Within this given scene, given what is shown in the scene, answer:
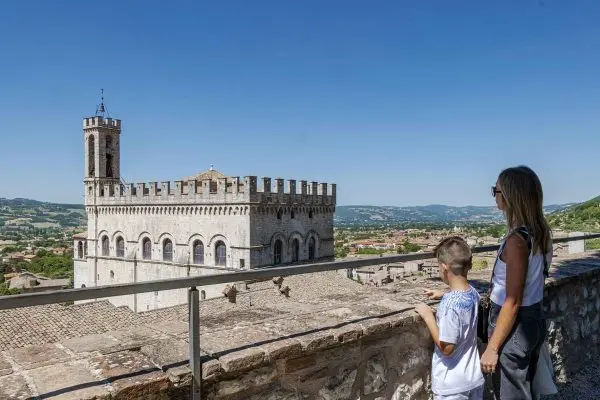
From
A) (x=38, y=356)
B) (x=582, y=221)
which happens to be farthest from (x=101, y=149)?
(x=38, y=356)

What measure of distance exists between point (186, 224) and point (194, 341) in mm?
27107

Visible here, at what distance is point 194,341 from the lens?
2.21 m

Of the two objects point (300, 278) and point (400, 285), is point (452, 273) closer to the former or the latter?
point (400, 285)

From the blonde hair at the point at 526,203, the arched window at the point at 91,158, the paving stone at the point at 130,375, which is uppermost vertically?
the arched window at the point at 91,158

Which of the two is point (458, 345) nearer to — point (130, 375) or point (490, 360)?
point (490, 360)

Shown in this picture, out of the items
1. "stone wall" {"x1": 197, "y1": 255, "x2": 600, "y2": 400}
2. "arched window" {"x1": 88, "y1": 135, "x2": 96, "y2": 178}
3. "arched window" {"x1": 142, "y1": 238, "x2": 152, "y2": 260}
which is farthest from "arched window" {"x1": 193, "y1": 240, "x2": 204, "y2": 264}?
"stone wall" {"x1": 197, "y1": 255, "x2": 600, "y2": 400}

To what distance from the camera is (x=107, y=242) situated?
109 ft

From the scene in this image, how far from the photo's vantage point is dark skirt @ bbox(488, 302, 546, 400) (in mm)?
2709

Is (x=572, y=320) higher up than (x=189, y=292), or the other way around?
(x=189, y=292)

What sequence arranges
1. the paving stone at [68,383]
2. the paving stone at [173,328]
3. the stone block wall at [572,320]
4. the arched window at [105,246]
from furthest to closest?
1. the arched window at [105,246]
2. the stone block wall at [572,320]
3. the paving stone at [173,328]
4. the paving stone at [68,383]

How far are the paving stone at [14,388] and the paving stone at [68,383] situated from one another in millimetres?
40

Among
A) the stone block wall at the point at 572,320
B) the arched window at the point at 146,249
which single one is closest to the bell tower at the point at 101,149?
the arched window at the point at 146,249

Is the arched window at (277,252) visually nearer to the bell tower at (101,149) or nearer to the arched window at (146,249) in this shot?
the arched window at (146,249)

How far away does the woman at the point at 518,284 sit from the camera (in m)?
2.55
